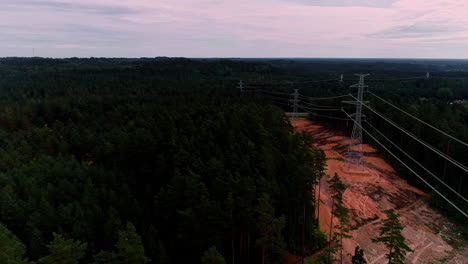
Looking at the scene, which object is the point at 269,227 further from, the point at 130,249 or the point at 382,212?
the point at 382,212

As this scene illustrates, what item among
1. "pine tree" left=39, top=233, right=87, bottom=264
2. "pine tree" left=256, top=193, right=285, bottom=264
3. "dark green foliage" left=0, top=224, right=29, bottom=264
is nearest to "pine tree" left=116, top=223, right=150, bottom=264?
"pine tree" left=39, top=233, right=87, bottom=264

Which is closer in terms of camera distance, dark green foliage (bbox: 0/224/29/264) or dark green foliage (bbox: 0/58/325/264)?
dark green foliage (bbox: 0/224/29/264)

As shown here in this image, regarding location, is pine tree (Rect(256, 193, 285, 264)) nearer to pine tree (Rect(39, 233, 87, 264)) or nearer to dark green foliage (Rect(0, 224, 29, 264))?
pine tree (Rect(39, 233, 87, 264))

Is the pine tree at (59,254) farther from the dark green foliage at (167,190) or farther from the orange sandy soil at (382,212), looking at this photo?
the orange sandy soil at (382,212)

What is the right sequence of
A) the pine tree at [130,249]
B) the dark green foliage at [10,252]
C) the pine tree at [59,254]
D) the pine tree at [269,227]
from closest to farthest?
the dark green foliage at [10,252]
the pine tree at [59,254]
the pine tree at [130,249]
the pine tree at [269,227]

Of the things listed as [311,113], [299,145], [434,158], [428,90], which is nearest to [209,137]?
[299,145]

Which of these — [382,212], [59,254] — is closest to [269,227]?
[59,254]

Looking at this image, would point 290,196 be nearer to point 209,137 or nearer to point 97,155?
point 209,137

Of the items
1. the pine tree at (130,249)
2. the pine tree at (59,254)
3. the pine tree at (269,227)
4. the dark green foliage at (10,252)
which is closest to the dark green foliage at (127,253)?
the pine tree at (130,249)
